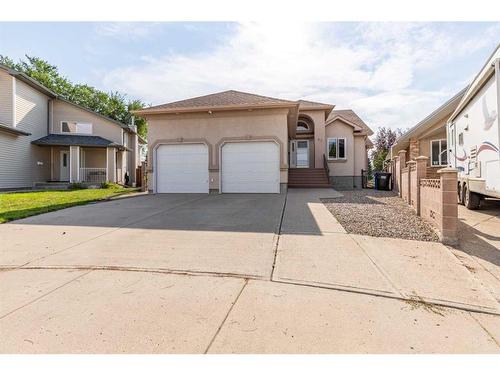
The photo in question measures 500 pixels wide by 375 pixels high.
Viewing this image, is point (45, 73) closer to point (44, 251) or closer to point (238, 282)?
point (44, 251)

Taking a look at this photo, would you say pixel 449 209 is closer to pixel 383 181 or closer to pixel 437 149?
pixel 383 181

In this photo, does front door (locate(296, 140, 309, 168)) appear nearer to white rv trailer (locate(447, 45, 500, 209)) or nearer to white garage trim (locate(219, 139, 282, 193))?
white garage trim (locate(219, 139, 282, 193))

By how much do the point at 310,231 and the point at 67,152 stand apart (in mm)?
22434

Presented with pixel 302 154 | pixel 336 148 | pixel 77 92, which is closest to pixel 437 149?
pixel 336 148

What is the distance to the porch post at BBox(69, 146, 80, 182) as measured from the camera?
20188 millimetres

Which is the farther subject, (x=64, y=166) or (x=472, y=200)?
(x=64, y=166)

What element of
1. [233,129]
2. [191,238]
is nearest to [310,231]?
[191,238]

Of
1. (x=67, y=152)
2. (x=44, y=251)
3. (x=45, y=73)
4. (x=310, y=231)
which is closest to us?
(x=44, y=251)

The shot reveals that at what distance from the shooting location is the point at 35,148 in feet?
64.5

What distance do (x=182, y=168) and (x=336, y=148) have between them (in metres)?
11.5

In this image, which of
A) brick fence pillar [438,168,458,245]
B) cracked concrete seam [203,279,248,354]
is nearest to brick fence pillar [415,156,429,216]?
brick fence pillar [438,168,458,245]

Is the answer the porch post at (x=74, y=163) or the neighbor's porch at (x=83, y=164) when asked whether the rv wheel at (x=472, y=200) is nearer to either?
the neighbor's porch at (x=83, y=164)

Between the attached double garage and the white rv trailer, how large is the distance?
7189 mm

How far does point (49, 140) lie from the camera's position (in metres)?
19.8
